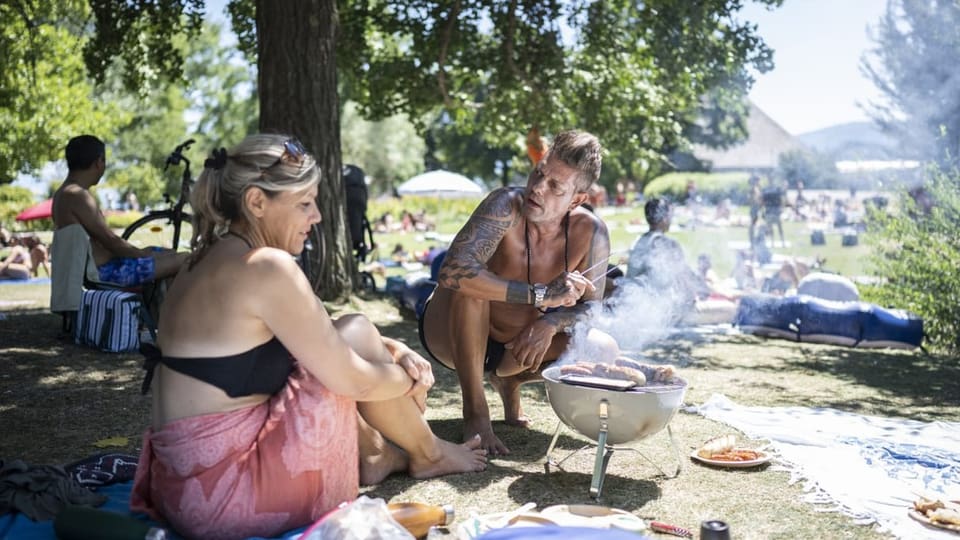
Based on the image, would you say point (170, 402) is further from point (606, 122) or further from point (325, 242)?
point (606, 122)

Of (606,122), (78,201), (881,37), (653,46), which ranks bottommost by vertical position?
(78,201)

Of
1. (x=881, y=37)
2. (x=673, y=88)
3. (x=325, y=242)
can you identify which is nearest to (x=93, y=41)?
(x=325, y=242)

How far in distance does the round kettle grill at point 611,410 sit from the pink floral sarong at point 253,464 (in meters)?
1.00

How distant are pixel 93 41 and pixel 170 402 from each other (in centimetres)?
898

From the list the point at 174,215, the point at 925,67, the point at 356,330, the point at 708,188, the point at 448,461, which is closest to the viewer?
the point at 356,330

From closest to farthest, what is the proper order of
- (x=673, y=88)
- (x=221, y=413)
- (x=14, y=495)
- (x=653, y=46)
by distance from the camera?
(x=221, y=413), (x=14, y=495), (x=653, y=46), (x=673, y=88)

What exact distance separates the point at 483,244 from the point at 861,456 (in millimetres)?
2033

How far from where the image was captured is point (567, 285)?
387 cm

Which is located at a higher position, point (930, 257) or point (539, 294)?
point (930, 257)

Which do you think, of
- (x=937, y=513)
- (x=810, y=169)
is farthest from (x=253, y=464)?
(x=810, y=169)

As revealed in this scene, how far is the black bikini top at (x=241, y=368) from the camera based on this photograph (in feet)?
8.46

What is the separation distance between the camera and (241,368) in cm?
262

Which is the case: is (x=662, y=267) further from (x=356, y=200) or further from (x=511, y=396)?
(x=356, y=200)

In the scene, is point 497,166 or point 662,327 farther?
point 497,166
